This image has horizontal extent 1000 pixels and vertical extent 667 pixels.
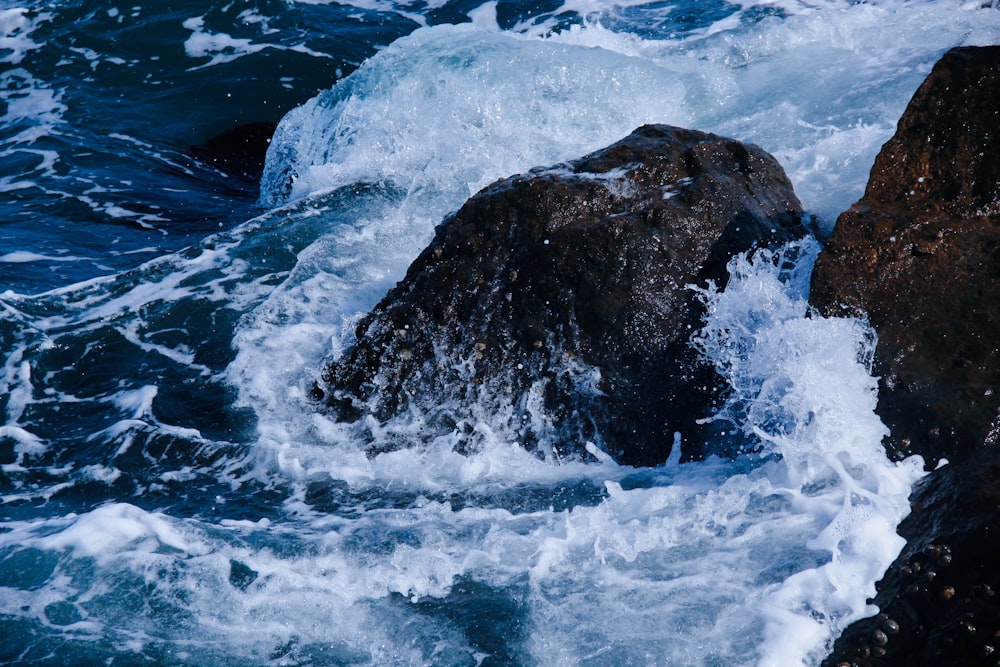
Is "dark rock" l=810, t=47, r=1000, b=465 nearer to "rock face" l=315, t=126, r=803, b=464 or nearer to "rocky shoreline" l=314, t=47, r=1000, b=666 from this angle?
"rocky shoreline" l=314, t=47, r=1000, b=666

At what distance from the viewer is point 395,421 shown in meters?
4.20

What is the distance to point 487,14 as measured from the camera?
1082 cm

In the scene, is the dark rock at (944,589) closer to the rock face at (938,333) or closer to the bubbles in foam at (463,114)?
the rock face at (938,333)

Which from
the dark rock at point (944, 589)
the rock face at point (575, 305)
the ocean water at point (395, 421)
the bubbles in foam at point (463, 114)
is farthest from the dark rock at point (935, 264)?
the bubbles in foam at point (463, 114)

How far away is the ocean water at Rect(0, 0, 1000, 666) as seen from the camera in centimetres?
311

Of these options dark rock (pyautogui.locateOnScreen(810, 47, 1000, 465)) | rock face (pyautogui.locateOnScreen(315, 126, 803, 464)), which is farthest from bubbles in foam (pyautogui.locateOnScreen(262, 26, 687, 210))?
dark rock (pyautogui.locateOnScreen(810, 47, 1000, 465))

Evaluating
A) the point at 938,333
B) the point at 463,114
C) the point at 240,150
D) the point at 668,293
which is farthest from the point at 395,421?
the point at 240,150

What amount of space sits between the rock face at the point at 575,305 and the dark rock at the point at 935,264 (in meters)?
0.57

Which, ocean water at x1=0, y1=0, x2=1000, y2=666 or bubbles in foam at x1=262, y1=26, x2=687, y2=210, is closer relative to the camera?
ocean water at x1=0, y1=0, x2=1000, y2=666

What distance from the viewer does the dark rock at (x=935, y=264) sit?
336 centimetres

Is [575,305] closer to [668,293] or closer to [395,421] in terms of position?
[668,293]

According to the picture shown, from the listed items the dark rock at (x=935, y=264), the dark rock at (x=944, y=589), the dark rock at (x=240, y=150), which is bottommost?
the dark rock at (x=240, y=150)

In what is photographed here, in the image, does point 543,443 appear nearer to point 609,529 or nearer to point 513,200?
point 609,529

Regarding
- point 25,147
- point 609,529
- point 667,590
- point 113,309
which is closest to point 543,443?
point 609,529
